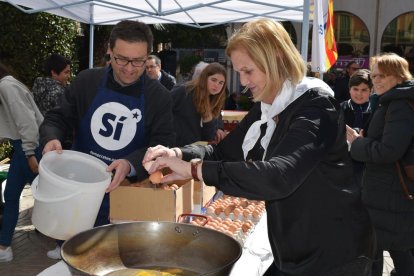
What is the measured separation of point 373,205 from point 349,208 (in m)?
1.26

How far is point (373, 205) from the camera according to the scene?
2734 mm

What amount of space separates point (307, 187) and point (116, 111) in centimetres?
108

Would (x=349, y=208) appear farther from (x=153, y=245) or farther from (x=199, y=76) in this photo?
(x=199, y=76)

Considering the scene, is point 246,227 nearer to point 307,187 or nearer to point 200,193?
point 200,193

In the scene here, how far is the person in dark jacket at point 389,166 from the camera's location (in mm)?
2619

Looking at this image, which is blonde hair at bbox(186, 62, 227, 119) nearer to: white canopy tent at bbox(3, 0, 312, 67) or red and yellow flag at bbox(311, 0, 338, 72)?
red and yellow flag at bbox(311, 0, 338, 72)

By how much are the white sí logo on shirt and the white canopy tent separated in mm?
3940

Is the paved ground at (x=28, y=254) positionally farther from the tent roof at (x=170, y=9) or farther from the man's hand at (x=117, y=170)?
the tent roof at (x=170, y=9)

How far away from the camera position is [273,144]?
1515 millimetres

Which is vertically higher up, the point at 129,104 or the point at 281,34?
the point at 281,34

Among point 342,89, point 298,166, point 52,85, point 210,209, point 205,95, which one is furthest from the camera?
point 342,89

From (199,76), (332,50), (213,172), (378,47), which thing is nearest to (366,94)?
(332,50)

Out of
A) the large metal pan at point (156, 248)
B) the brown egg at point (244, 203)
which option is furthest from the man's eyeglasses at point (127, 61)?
the brown egg at point (244, 203)

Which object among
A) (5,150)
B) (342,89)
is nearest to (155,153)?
(5,150)
